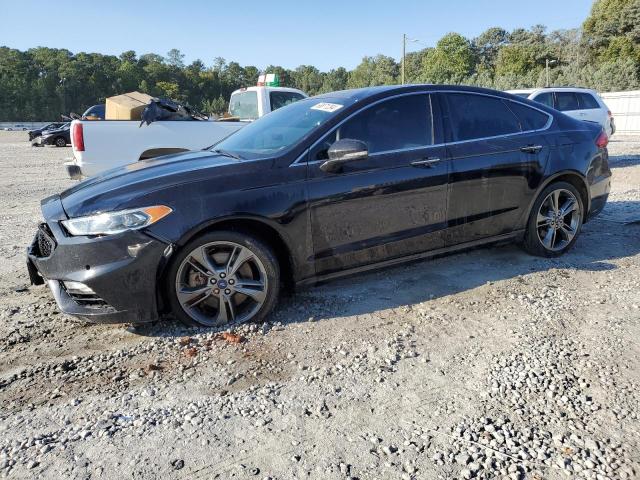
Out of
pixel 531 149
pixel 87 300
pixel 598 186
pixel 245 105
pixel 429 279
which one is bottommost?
pixel 429 279

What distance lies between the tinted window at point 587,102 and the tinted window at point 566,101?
16 cm

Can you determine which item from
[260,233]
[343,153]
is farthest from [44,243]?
[343,153]

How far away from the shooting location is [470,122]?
438 centimetres

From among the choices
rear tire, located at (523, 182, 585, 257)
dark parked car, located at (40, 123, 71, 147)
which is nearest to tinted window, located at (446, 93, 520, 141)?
rear tire, located at (523, 182, 585, 257)

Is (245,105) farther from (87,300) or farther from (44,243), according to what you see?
(87,300)

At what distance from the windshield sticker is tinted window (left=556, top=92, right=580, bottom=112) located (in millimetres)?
10249

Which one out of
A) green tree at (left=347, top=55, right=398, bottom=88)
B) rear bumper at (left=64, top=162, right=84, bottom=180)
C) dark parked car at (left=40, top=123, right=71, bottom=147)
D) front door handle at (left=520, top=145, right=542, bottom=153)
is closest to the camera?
front door handle at (left=520, top=145, right=542, bottom=153)

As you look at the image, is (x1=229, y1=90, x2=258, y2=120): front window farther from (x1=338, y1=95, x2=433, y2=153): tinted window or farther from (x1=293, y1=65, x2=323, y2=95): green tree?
(x1=293, y1=65, x2=323, y2=95): green tree

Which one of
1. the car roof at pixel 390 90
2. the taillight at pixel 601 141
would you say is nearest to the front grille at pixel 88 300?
the car roof at pixel 390 90

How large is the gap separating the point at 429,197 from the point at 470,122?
897 mm

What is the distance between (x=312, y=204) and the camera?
3.56m

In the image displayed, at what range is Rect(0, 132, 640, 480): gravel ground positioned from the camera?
2.14m

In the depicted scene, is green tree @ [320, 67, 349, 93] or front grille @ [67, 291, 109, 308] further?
green tree @ [320, 67, 349, 93]

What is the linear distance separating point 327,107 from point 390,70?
113992 mm
